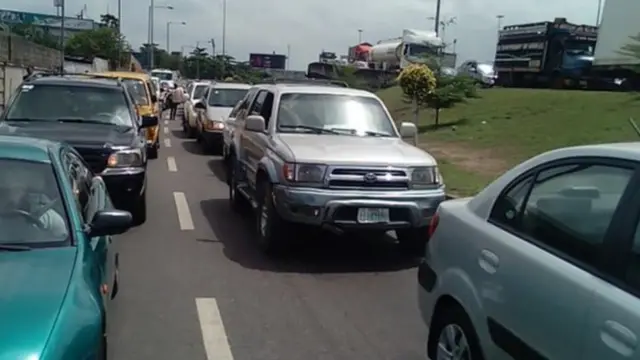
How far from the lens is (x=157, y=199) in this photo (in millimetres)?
11445

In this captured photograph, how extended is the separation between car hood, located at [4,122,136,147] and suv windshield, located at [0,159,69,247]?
12.9ft

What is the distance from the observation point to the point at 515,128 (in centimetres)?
2327

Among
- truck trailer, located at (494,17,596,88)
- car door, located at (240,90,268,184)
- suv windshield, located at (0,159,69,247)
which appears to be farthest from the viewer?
truck trailer, located at (494,17,596,88)

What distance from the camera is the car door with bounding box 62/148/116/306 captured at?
13.9 ft

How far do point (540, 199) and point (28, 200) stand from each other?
2850 millimetres

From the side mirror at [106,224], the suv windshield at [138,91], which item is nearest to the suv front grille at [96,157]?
the side mirror at [106,224]

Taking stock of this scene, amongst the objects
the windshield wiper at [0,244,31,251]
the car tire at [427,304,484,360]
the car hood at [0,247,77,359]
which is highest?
the windshield wiper at [0,244,31,251]

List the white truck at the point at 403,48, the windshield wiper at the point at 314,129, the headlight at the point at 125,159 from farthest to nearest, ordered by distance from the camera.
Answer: the white truck at the point at 403,48, the windshield wiper at the point at 314,129, the headlight at the point at 125,159

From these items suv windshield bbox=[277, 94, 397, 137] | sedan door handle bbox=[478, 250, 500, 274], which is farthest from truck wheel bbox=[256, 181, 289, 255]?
sedan door handle bbox=[478, 250, 500, 274]

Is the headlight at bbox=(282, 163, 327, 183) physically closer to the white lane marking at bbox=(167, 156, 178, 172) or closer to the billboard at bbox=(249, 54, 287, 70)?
the white lane marking at bbox=(167, 156, 178, 172)

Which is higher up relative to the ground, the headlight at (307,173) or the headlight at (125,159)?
the headlight at (307,173)

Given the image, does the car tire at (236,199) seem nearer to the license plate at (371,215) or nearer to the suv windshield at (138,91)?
the license plate at (371,215)

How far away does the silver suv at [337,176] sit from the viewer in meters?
7.56

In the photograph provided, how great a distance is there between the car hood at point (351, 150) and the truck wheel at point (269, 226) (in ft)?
1.81
